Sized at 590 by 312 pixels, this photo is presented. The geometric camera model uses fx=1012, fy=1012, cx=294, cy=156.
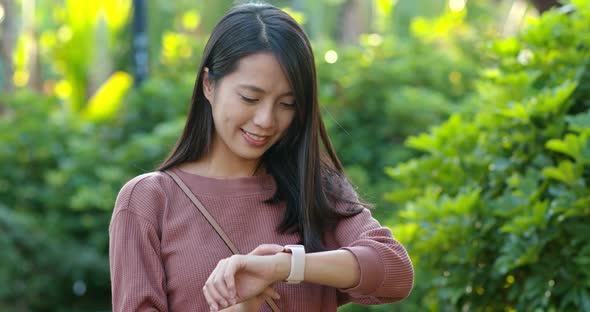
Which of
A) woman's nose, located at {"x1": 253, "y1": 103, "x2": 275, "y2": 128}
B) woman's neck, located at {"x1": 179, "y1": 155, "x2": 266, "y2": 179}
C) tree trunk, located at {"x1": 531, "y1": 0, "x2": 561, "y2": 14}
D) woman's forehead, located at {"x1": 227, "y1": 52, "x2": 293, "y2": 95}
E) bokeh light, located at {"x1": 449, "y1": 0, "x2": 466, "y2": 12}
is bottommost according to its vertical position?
bokeh light, located at {"x1": 449, "y1": 0, "x2": 466, "y2": 12}

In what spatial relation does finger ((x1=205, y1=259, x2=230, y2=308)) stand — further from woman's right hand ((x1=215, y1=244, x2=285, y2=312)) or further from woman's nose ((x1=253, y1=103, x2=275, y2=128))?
woman's nose ((x1=253, y1=103, x2=275, y2=128))

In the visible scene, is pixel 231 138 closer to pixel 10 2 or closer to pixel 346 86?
pixel 346 86

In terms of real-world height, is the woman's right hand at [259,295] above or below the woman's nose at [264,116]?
below

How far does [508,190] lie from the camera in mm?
3990

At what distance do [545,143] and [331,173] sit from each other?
1.37 metres

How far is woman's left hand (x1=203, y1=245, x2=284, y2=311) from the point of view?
92.7 inches

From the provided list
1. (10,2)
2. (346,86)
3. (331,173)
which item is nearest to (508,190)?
(331,173)

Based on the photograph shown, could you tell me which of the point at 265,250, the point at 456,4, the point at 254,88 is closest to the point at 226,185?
the point at 254,88

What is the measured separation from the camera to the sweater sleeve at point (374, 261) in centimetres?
256

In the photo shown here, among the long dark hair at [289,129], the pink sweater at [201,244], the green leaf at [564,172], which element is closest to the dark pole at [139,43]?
the green leaf at [564,172]

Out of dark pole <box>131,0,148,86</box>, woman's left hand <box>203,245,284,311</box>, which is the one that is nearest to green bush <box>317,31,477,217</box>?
dark pole <box>131,0,148,86</box>

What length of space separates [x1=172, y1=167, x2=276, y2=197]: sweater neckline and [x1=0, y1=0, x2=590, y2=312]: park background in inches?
22.9

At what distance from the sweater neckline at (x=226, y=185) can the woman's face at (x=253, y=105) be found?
0.39 feet

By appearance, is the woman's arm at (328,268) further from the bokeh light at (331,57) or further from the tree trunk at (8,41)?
the tree trunk at (8,41)
